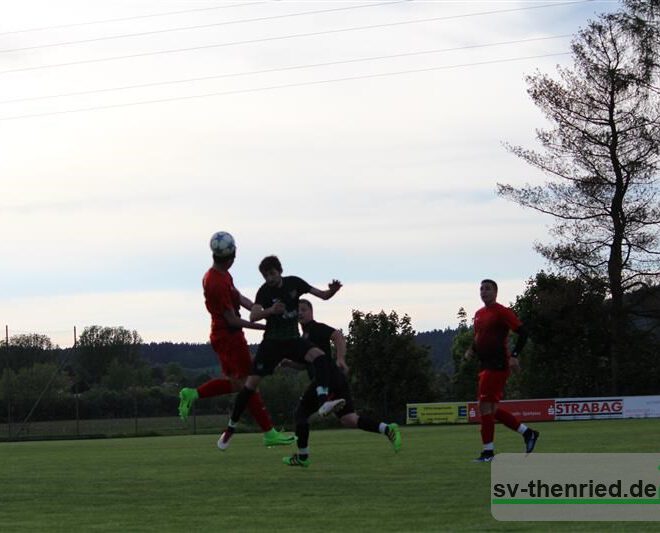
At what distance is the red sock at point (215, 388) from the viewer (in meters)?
13.8

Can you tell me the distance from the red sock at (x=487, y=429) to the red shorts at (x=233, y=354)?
313cm

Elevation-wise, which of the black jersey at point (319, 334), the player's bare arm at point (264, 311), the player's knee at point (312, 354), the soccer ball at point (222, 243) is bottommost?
the player's knee at point (312, 354)

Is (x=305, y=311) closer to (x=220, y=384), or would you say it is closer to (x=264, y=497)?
(x=220, y=384)

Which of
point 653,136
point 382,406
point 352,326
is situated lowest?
point 382,406

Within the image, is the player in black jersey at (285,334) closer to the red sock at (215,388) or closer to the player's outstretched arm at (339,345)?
the red sock at (215,388)

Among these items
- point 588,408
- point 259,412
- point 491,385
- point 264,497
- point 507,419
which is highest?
point 491,385

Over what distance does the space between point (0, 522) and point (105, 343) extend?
149 metres

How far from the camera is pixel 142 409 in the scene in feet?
249

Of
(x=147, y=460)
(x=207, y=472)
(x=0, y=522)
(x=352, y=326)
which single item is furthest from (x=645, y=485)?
(x=352, y=326)

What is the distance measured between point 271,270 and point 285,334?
0.72 m

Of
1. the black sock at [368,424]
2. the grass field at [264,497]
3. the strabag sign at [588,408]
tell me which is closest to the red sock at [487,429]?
the grass field at [264,497]

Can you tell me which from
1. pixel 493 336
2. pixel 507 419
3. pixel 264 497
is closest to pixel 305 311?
pixel 493 336

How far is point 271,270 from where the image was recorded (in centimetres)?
1343

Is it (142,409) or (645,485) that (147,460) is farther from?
(142,409)
